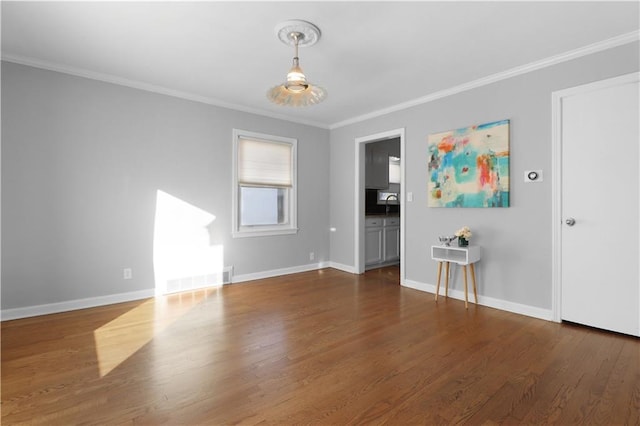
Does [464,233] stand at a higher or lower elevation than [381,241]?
higher

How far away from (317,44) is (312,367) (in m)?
2.65

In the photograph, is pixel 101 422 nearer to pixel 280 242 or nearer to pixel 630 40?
pixel 280 242

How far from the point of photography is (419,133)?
4.35 metres

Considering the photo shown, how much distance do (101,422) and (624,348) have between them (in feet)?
11.9

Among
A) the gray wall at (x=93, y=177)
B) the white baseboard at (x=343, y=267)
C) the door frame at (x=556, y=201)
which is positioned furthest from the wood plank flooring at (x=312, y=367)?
the white baseboard at (x=343, y=267)

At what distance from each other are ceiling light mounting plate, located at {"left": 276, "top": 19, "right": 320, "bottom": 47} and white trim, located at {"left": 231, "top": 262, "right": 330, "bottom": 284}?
3.21m

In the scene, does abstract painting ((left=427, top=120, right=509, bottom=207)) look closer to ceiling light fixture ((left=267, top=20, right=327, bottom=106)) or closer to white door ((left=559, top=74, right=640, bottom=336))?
white door ((left=559, top=74, right=640, bottom=336))

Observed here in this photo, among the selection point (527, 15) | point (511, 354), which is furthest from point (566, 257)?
point (527, 15)

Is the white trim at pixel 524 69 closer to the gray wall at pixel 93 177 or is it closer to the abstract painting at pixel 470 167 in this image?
the abstract painting at pixel 470 167

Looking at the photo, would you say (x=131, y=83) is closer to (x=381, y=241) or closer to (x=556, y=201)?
(x=381, y=241)

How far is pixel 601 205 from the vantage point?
2.88m

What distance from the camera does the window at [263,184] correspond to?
477 cm

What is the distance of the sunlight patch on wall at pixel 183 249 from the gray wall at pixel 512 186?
2.71 m

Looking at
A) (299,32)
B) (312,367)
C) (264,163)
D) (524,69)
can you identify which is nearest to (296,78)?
(299,32)
